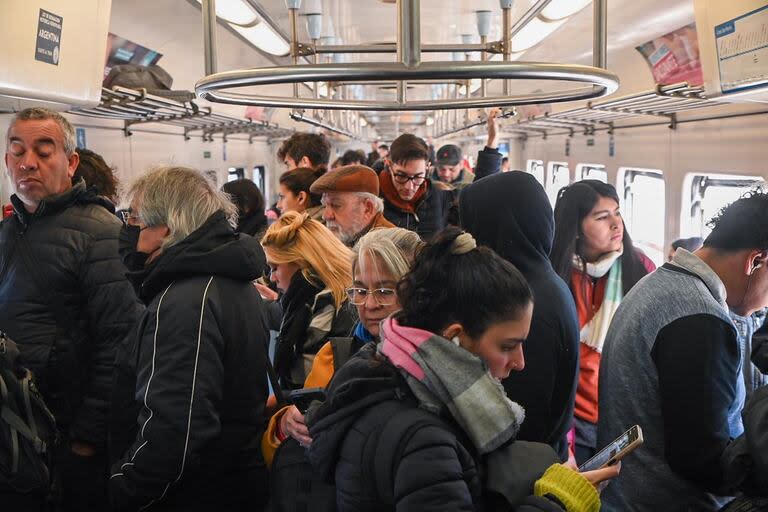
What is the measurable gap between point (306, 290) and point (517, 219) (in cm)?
78

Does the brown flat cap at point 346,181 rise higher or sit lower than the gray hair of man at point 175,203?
higher

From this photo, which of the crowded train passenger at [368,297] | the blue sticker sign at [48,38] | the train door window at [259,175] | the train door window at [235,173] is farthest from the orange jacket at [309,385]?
the train door window at [259,175]

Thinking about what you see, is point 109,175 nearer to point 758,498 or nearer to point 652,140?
point 758,498

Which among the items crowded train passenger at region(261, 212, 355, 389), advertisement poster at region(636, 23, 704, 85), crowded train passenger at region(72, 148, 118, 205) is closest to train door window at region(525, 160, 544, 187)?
advertisement poster at region(636, 23, 704, 85)

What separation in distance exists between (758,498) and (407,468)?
2.99ft

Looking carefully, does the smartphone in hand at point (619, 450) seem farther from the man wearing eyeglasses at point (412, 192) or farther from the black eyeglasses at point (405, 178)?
the black eyeglasses at point (405, 178)

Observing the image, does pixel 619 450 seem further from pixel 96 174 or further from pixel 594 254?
→ pixel 96 174

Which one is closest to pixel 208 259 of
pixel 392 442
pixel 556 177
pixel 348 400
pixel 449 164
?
pixel 348 400

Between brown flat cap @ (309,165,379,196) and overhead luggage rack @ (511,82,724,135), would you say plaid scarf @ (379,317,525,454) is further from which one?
overhead luggage rack @ (511,82,724,135)

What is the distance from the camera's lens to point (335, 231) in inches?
120

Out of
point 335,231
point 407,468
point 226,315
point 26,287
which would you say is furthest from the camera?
point 335,231

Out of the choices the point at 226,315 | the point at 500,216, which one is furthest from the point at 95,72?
the point at 500,216

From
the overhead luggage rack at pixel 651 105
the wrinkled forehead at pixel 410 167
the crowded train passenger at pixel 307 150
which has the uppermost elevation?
the overhead luggage rack at pixel 651 105

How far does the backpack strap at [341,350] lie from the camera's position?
1.91m
